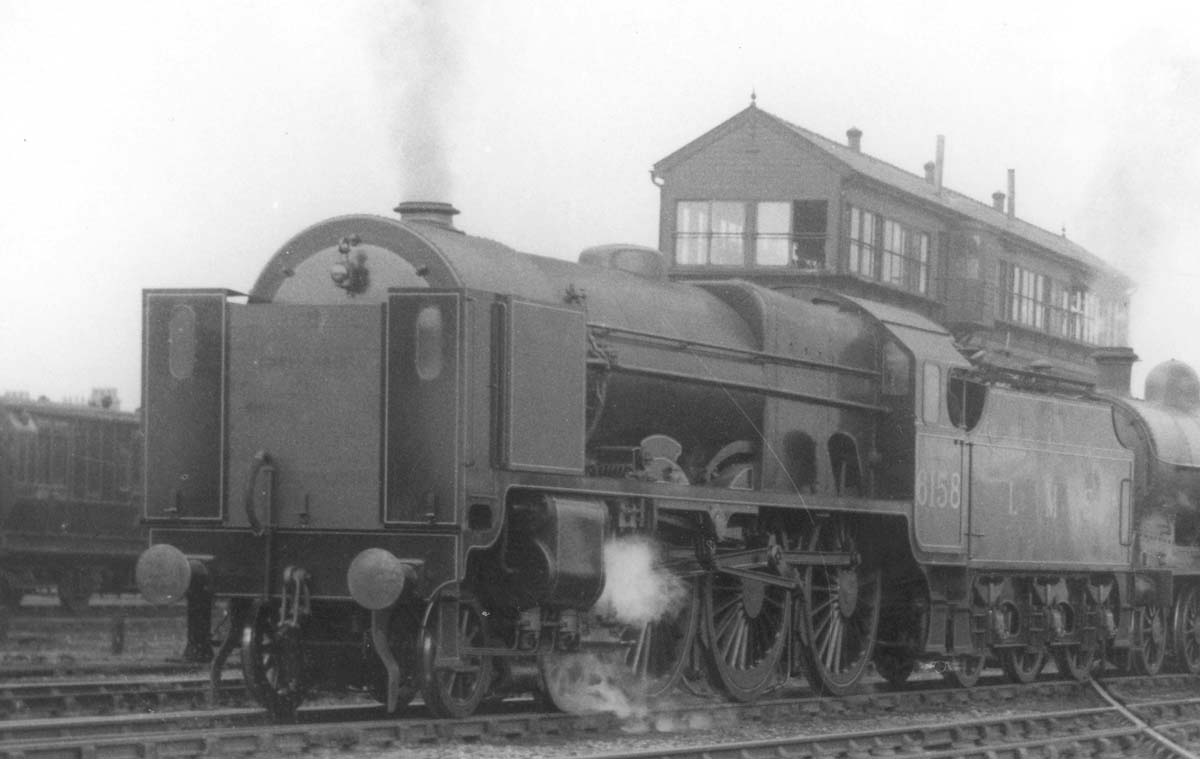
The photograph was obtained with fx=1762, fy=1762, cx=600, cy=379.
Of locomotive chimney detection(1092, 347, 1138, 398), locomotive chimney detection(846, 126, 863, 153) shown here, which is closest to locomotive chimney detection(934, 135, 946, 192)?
locomotive chimney detection(846, 126, 863, 153)

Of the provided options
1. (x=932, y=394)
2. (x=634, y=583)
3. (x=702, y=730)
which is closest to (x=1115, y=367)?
(x=932, y=394)

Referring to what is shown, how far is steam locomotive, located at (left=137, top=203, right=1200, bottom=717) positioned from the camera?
11680 mm

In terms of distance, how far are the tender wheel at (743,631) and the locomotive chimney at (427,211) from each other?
3621mm

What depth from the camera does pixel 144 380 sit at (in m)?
12.5

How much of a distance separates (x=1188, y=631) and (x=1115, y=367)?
4060 mm

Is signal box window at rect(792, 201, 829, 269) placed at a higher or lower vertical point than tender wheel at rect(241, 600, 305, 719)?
higher

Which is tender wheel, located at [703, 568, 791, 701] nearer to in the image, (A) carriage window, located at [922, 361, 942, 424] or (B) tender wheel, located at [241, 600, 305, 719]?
(A) carriage window, located at [922, 361, 942, 424]

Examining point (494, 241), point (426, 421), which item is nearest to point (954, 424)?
point (494, 241)

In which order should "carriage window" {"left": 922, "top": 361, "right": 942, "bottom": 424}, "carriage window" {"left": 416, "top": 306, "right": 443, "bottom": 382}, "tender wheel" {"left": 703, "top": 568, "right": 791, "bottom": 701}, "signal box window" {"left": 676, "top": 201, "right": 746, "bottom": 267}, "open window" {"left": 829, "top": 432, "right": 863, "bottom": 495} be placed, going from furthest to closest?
"signal box window" {"left": 676, "top": 201, "right": 746, "bottom": 267}
"carriage window" {"left": 922, "top": 361, "right": 942, "bottom": 424}
"open window" {"left": 829, "top": 432, "right": 863, "bottom": 495}
"tender wheel" {"left": 703, "top": 568, "right": 791, "bottom": 701}
"carriage window" {"left": 416, "top": 306, "right": 443, "bottom": 382}

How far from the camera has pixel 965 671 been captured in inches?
712

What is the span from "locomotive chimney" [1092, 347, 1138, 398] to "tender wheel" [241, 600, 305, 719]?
49.9ft

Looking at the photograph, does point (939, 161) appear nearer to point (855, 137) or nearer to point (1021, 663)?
point (855, 137)

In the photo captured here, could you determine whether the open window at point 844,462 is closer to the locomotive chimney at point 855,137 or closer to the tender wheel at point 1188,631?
the tender wheel at point 1188,631

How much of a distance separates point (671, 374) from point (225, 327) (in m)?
3.58
